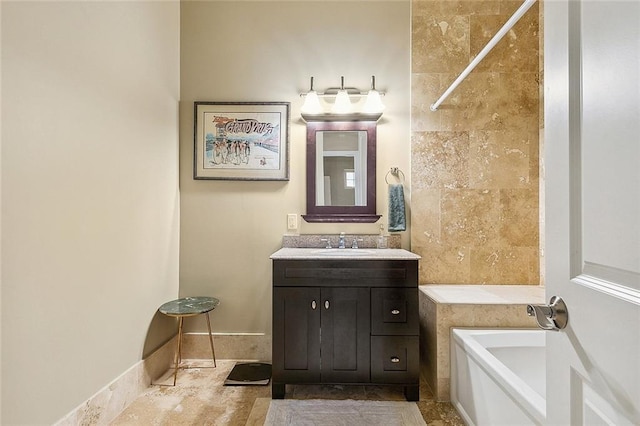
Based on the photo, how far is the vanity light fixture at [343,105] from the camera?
2.50 meters

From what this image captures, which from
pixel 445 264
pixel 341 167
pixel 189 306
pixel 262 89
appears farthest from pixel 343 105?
pixel 189 306

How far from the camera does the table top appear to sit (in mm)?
2135

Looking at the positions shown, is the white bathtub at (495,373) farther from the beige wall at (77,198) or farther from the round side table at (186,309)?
the beige wall at (77,198)

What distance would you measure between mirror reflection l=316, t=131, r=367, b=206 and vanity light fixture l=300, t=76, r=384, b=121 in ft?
0.41

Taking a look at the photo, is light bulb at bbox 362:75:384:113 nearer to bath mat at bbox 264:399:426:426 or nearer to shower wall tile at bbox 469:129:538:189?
shower wall tile at bbox 469:129:538:189

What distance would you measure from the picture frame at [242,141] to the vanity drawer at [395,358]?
137 centimetres

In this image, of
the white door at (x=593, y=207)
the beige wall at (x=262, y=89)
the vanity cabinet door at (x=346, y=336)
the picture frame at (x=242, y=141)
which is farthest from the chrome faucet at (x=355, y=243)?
the white door at (x=593, y=207)

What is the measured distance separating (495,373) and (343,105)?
1.93 metres

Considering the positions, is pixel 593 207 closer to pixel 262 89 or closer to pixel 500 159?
pixel 500 159

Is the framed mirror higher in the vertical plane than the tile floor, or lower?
higher

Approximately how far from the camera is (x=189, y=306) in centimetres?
226

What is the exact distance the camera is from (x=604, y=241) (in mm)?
619

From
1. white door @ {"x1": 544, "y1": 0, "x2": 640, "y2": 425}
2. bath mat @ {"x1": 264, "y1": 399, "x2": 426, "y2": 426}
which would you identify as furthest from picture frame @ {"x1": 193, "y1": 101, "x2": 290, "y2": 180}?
white door @ {"x1": 544, "y1": 0, "x2": 640, "y2": 425}

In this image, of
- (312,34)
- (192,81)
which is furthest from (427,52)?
(192,81)
